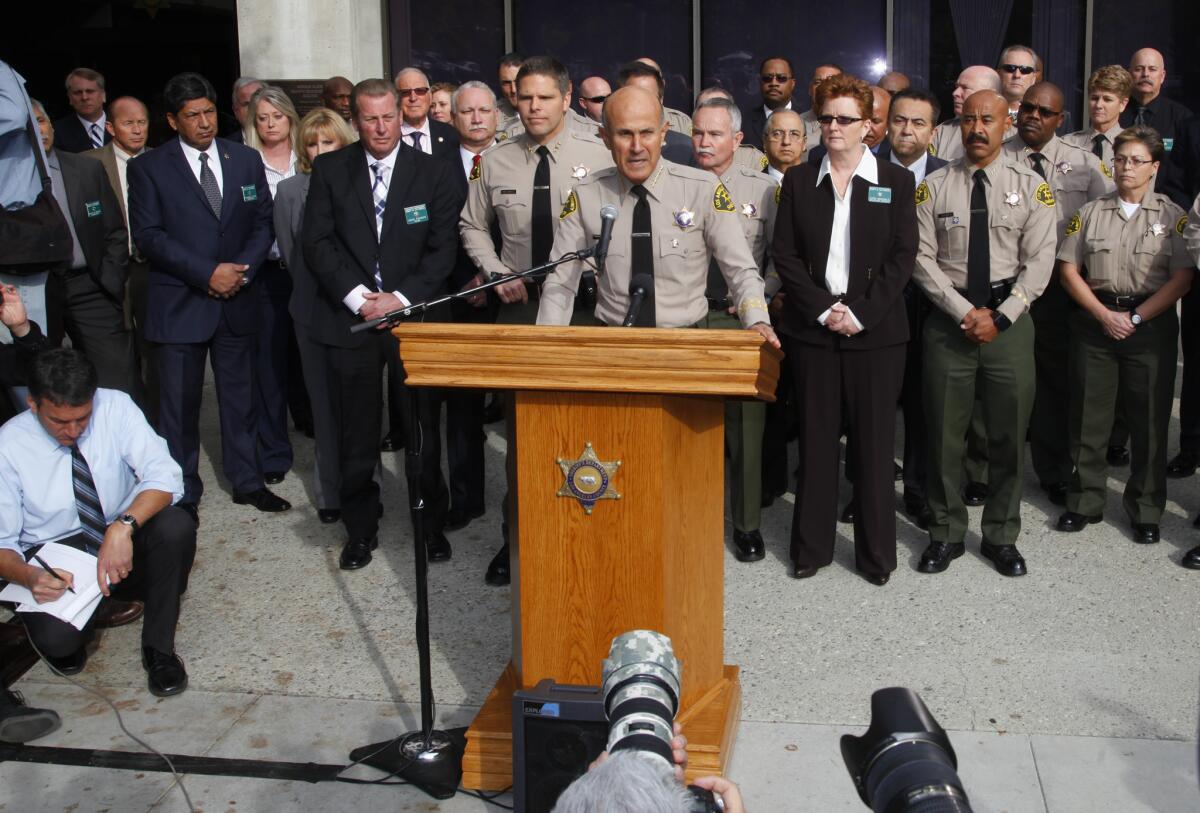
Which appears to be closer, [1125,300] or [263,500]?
[1125,300]

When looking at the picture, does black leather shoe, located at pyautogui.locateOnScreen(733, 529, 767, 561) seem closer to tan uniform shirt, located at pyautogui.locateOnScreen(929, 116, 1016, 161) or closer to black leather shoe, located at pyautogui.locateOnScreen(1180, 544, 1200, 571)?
black leather shoe, located at pyautogui.locateOnScreen(1180, 544, 1200, 571)

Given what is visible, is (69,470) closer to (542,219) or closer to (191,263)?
(191,263)

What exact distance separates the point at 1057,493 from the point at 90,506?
4299mm

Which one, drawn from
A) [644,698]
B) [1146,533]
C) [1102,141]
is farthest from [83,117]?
[644,698]

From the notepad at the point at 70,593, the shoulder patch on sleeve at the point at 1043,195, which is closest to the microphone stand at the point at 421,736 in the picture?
the notepad at the point at 70,593

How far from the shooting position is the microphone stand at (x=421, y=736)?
150 inches

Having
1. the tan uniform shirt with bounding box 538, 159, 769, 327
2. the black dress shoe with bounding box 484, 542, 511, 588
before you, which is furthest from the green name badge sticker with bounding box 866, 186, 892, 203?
the black dress shoe with bounding box 484, 542, 511, 588

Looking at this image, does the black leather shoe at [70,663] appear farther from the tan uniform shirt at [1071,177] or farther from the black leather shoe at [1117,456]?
the black leather shoe at [1117,456]

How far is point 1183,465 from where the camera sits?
6609 millimetres

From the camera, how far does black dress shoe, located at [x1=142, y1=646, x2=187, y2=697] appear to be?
4659mm

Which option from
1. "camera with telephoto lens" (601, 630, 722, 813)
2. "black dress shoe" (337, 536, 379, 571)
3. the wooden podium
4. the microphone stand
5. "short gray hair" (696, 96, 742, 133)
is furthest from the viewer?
"short gray hair" (696, 96, 742, 133)

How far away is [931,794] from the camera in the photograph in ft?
5.24

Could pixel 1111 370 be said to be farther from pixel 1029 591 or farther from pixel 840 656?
pixel 840 656

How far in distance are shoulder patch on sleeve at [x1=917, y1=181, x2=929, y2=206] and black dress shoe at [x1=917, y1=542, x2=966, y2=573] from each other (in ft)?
4.76
